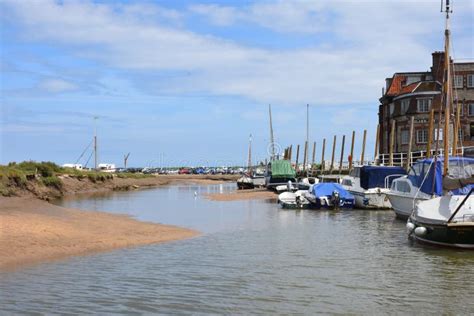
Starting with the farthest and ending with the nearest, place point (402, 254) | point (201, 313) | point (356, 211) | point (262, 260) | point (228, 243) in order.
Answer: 1. point (356, 211)
2. point (228, 243)
3. point (402, 254)
4. point (262, 260)
5. point (201, 313)

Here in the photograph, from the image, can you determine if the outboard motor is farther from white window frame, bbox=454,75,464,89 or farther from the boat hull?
white window frame, bbox=454,75,464,89

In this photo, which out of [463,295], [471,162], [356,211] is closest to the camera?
[463,295]

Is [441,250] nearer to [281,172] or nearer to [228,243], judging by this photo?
[228,243]

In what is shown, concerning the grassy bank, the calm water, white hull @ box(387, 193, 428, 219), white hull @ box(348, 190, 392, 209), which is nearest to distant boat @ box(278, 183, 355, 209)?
white hull @ box(348, 190, 392, 209)

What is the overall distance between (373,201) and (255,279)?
28852 mm

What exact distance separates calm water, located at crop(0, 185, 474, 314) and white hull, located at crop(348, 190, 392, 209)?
56.0ft

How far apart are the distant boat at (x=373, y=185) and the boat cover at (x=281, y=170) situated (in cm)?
2561

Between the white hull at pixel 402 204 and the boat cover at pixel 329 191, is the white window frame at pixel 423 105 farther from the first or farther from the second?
the white hull at pixel 402 204

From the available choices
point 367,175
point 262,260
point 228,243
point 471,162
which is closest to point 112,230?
point 228,243

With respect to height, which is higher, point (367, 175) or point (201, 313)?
point (367, 175)

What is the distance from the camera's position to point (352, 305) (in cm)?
1410

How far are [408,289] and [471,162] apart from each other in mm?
19968

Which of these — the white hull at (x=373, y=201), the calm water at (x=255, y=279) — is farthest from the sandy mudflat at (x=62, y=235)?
the white hull at (x=373, y=201)

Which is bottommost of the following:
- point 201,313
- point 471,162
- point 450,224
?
point 201,313
